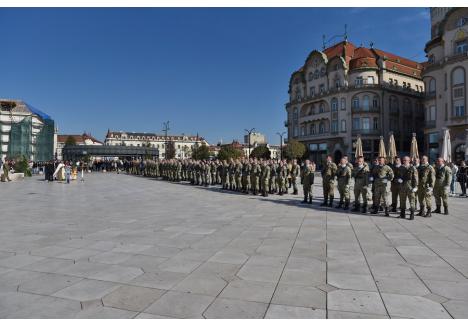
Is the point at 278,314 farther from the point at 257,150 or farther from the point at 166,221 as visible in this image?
the point at 257,150

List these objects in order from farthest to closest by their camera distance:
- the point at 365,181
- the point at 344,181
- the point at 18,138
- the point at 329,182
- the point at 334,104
Answer: the point at 334,104 → the point at 18,138 → the point at 329,182 → the point at 344,181 → the point at 365,181

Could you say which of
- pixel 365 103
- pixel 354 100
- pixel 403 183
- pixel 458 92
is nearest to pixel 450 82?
pixel 458 92

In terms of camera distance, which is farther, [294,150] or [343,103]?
[343,103]

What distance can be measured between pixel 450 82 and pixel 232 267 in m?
45.4

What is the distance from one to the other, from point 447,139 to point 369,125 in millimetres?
30449

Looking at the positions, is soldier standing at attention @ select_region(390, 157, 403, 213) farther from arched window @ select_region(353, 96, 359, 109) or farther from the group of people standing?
arched window @ select_region(353, 96, 359, 109)

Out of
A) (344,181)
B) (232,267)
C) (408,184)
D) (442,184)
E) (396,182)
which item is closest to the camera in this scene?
(232,267)

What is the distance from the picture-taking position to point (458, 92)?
4069 centimetres

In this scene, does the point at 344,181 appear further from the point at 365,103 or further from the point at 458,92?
the point at 365,103

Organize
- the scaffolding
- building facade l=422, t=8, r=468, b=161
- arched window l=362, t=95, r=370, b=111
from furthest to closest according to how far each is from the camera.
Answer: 1. arched window l=362, t=95, r=370, b=111
2. the scaffolding
3. building facade l=422, t=8, r=468, b=161

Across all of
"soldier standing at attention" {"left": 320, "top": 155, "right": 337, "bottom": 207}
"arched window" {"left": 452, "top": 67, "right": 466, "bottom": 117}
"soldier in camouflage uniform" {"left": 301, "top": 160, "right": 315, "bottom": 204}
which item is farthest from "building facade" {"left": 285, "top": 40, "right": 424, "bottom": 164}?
"soldier standing at attention" {"left": 320, "top": 155, "right": 337, "bottom": 207}

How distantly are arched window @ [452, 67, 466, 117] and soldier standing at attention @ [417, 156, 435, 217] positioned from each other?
35926mm

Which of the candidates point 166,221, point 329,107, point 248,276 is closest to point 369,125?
point 329,107

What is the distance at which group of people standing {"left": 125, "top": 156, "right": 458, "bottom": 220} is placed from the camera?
34.7 feet
